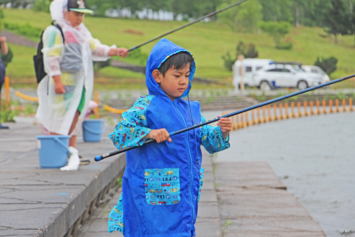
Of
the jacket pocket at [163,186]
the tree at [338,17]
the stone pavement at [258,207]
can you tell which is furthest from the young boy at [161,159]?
the tree at [338,17]

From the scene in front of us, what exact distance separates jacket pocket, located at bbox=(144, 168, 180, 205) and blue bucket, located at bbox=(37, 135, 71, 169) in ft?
7.31

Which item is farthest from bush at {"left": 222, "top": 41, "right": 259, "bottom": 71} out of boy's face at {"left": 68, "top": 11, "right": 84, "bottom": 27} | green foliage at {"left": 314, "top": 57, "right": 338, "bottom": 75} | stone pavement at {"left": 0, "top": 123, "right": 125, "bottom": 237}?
boy's face at {"left": 68, "top": 11, "right": 84, "bottom": 27}

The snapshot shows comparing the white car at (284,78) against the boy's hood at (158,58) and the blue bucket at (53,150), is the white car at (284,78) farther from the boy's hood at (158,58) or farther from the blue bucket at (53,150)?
the boy's hood at (158,58)

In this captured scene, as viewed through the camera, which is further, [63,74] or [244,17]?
[244,17]

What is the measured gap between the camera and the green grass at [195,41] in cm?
4025

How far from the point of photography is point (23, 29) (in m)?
46.1

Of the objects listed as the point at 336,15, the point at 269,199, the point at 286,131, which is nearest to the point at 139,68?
the point at 286,131

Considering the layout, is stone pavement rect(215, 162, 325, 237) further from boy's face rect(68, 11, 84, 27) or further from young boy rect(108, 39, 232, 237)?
boy's face rect(68, 11, 84, 27)

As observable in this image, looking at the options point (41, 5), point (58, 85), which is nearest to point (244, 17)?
point (41, 5)

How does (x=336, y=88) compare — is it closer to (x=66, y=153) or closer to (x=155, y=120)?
(x=66, y=153)

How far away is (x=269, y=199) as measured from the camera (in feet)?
17.4

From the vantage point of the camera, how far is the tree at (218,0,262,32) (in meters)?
55.0

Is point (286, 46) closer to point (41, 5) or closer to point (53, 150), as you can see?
point (41, 5)

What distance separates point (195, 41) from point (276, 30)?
8.03m
